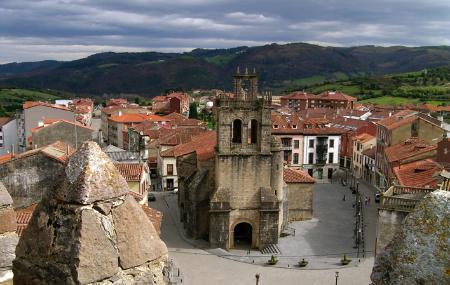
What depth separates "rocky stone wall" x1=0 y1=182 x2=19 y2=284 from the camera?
7.39 m

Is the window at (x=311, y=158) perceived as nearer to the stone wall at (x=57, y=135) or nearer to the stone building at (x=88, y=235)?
the stone wall at (x=57, y=135)

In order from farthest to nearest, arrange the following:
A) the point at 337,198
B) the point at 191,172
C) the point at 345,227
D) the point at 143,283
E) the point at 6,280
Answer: the point at 337,198, the point at 191,172, the point at 345,227, the point at 6,280, the point at 143,283

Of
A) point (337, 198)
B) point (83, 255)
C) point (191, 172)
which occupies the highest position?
point (83, 255)

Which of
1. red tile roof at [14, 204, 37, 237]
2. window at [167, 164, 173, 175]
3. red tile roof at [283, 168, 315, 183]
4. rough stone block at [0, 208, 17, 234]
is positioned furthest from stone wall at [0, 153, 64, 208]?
window at [167, 164, 173, 175]

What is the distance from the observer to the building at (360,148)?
66.7 metres

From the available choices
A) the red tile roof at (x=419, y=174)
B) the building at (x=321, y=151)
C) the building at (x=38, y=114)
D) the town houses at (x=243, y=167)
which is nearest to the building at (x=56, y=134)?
the town houses at (x=243, y=167)

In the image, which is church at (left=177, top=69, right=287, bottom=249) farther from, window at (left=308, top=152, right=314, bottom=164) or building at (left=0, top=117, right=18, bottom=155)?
building at (left=0, top=117, right=18, bottom=155)

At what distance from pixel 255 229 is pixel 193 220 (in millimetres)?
5097

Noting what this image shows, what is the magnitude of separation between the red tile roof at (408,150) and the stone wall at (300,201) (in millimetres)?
9050

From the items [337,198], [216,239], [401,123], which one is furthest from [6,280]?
[401,123]

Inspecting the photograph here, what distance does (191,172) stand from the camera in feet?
148

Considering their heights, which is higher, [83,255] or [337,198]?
[83,255]

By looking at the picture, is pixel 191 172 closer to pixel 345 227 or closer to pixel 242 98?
pixel 242 98

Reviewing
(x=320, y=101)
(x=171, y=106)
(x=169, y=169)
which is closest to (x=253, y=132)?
(x=169, y=169)
